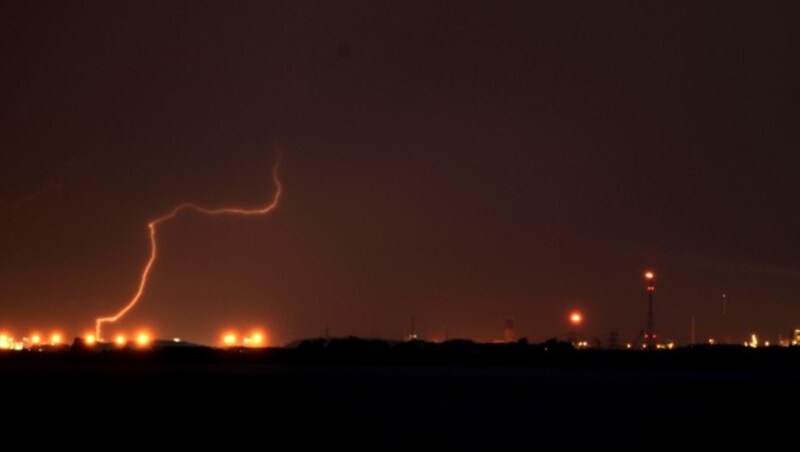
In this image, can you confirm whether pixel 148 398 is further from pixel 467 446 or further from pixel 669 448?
pixel 669 448

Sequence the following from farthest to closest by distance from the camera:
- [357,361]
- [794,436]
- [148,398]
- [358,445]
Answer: [357,361] < [148,398] < [794,436] < [358,445]

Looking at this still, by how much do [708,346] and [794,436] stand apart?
54166 millimetres

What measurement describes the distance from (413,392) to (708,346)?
44193 mm

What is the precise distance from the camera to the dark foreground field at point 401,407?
2386 centimetres

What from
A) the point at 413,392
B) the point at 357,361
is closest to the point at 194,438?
the point at 413,392

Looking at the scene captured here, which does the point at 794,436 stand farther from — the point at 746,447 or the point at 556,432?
the point at 556,432

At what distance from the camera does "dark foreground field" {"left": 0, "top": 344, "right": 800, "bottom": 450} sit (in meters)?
23.9

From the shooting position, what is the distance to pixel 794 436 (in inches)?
975

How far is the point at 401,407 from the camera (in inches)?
1230

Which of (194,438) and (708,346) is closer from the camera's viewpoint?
(194,438)

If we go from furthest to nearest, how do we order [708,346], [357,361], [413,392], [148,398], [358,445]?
[708,346]
[357,361]
[413,392]
[148,398]
[358,445]

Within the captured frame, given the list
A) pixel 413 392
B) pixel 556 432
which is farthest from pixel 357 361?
pixel 556 432

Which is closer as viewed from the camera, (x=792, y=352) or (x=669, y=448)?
(x=669, y=448)

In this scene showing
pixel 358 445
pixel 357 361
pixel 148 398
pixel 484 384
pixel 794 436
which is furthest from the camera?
pixel 357 361
